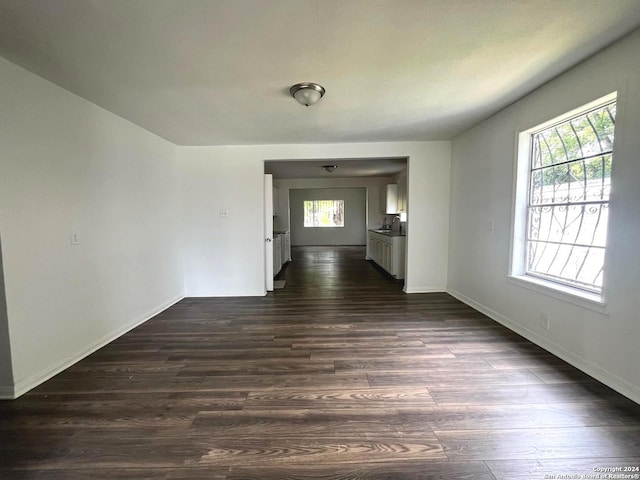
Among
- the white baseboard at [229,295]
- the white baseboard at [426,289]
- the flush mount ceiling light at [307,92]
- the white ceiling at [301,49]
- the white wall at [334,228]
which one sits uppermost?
the white ceiling at [301,49]

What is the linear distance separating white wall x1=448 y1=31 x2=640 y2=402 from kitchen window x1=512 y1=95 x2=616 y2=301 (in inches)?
5.3

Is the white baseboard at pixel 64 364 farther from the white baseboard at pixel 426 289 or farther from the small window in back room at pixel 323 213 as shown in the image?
the small window in back room at pixel 323 213

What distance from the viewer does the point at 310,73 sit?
2.22m

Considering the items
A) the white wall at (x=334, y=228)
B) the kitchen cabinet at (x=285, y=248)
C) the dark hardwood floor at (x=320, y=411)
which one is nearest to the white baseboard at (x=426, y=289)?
the dark hardwood floor at (x=320, y=411)

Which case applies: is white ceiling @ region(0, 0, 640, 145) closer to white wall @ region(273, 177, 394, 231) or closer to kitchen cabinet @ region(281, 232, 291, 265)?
kitchen cabinet @ region(281, 232, 291, 265)

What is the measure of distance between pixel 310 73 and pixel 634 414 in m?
3.17

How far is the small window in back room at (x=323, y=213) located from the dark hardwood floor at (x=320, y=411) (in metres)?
8.96

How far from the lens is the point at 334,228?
1184 centimetres

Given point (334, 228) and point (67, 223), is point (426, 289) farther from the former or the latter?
point (334, 228)

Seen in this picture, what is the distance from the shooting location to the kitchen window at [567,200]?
218cm

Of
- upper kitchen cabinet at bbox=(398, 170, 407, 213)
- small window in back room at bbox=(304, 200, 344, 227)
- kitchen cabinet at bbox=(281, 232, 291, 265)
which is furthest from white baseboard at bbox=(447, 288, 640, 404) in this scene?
small window in back room at bbox=(304, 200, 344, 227)

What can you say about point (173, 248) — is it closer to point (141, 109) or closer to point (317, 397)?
point (141, 109)

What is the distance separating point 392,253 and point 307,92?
3.96 metres

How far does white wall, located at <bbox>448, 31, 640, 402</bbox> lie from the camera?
1871mm
